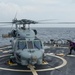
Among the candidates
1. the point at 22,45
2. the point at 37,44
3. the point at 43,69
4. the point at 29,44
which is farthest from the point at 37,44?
the point at 43,69

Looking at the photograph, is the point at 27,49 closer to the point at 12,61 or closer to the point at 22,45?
the point at 22,45

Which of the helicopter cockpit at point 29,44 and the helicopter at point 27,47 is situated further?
the helicopter cockpit at point 29,44

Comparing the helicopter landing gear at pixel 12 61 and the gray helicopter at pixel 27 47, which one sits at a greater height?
the gray helicopter at pixel 27 47

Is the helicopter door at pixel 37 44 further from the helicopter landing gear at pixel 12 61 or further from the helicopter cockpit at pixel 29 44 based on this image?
the helicopter landing gear at pixel 12 61

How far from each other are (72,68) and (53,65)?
6.48ft

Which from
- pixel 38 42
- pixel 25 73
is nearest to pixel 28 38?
pixel 38 42

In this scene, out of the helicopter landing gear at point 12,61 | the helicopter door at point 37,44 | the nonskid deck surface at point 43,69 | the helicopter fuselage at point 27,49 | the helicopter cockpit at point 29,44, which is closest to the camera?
the nonskid deck surface at point 43,69

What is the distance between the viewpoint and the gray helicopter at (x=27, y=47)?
1961 cm

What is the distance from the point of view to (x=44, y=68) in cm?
2028

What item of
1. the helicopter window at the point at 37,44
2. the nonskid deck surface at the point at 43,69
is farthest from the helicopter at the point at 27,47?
the nonskid deck surface at the point at 43,69

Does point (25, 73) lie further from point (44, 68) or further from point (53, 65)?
point (53, 65)

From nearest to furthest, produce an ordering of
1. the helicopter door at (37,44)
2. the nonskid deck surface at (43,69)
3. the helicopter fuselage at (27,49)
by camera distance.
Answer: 1. the nonskid deck surface at (43,69)
2. the helicopter fuselage at (27,49)
3. the helicopter door at (37,44)

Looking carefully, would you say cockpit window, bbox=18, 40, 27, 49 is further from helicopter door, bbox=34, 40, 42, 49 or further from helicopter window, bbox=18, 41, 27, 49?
helicopter door, bbox=34, 40, 42, 49

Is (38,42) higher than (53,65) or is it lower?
higher
